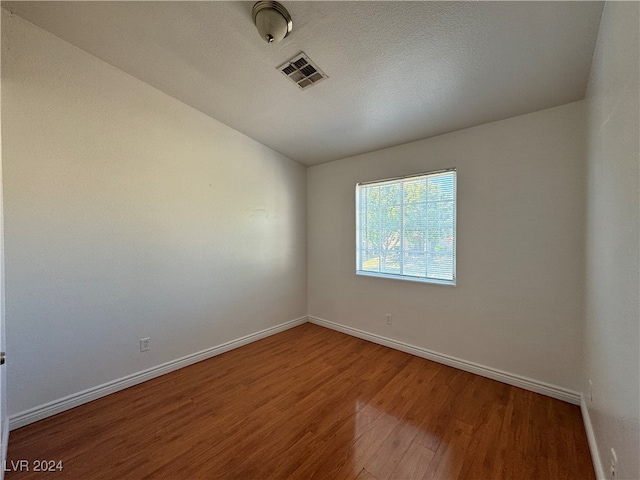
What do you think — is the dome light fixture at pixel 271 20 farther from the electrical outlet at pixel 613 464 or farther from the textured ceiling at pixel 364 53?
the electrical outlet at pixel 613 464

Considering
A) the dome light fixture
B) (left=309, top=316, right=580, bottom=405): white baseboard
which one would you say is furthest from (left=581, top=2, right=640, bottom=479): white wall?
the dome light fixture

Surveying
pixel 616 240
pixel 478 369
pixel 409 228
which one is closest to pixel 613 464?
pixel 616 240

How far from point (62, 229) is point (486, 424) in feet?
11.5

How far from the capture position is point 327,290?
3717 mm

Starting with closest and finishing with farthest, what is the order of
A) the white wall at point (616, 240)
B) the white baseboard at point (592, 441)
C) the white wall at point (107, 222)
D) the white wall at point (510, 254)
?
the white wall at point (616, 240), the white baseboard at point (592, 441), the white wall at point (107, 222), the white wall at point (510, 254)

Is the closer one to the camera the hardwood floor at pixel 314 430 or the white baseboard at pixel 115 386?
the hardwood floor at pixel 314 430

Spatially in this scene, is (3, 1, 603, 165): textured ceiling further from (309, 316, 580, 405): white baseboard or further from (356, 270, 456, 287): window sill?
(309, 316, 580, 405): white baseboard

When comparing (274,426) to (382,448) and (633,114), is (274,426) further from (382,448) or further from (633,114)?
(633,114)

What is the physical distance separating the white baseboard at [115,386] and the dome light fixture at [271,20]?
295 centimetres

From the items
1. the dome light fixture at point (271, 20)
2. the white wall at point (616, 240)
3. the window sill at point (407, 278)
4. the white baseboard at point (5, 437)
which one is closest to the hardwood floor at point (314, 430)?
the white baseboard at point (5, 437)

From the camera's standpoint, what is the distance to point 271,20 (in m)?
1.50

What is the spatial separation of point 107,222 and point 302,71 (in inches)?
81.6

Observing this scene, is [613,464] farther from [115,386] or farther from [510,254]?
[115,386]

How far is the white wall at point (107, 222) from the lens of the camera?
177 centimetres
